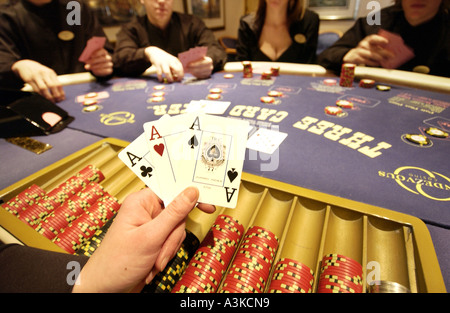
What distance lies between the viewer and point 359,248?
0.88 m

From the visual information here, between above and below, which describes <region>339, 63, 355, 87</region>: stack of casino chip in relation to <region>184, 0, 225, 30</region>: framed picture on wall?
below

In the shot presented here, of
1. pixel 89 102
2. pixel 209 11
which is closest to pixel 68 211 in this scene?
pixel 89 102

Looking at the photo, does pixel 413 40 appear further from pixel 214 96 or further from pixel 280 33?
pixel 214 96

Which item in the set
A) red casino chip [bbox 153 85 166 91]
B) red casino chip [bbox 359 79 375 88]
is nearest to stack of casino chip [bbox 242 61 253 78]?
red casino chip [bbox 153 85 166 91]

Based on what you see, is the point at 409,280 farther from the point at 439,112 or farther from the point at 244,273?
the point at 439,112

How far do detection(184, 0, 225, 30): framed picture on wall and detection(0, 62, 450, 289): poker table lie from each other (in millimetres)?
5017

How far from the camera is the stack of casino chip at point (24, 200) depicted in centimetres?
107

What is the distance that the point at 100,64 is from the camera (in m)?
2.74

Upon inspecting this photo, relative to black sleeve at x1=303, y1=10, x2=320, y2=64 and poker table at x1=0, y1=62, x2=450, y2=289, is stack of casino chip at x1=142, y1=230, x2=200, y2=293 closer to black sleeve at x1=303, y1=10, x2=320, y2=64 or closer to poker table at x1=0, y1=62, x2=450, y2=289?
poker table at x1=0, y1=62, x2=450, y2=289

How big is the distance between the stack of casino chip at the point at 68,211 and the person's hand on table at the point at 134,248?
0.45 m

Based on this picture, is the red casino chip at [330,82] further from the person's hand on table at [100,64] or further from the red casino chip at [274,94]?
the person's hand on table at [100,64]

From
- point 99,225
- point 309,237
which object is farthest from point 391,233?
point 99,225

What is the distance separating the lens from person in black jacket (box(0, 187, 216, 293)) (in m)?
0.67

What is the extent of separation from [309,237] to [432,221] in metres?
0.46
